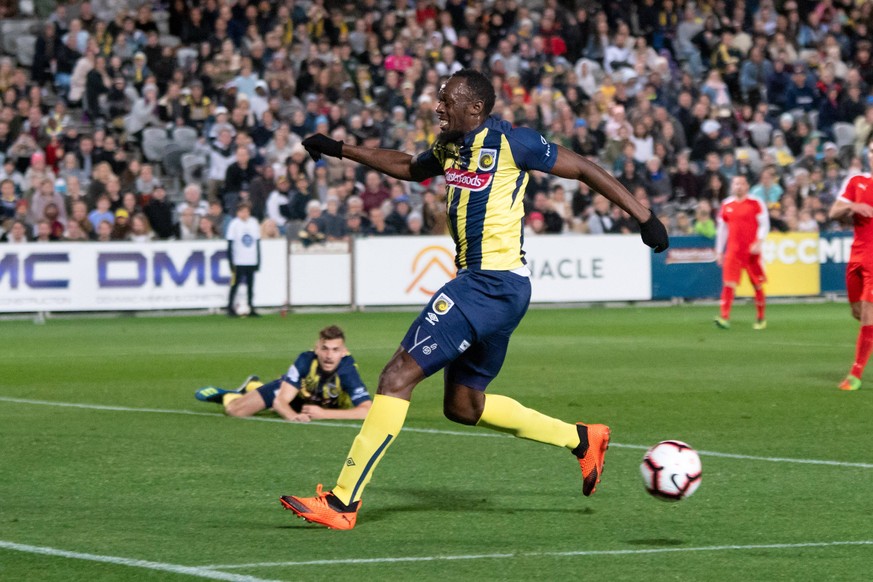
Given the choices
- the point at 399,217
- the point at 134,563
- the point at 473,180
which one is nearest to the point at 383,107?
the point at 399,217

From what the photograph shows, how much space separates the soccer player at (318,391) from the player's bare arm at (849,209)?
459 centimetres

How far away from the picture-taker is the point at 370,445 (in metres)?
7.44

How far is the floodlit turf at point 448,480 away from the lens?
6.54m

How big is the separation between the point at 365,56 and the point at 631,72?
5731mm

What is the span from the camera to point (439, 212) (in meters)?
26.7

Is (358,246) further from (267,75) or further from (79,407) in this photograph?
(79,407)

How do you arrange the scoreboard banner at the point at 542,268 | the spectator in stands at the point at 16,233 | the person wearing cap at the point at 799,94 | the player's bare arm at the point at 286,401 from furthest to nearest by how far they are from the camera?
the person wearing cap at the point at 799,94
the scoreboard banner at the point at 542,268
the spectator in stands at the point at 16,233
the player's bare arm at the point at 286,401

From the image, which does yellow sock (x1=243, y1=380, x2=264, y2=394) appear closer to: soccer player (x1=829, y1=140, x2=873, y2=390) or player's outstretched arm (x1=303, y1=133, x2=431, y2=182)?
player's outstretched arm (x1=303, y1=133, x2=431, y2=182)

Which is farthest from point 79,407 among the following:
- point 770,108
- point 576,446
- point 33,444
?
point 770,108

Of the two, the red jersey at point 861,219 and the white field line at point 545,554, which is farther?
the red jersey at point 861,219

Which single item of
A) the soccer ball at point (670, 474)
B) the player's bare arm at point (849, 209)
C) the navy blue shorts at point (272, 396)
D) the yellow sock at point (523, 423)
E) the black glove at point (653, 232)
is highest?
the black glove at point (653, 232)

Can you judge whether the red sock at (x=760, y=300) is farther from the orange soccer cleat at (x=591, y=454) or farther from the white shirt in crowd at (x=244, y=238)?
the orange soccer cleat at (x=591, y=454)

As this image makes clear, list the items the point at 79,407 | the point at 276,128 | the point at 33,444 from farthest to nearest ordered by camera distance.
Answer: the point at 276,128, the point at 79,407, the point at 33,444

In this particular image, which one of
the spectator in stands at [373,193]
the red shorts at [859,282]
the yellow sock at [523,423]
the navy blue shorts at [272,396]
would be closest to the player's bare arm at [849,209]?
the red shorts at [859,282]
